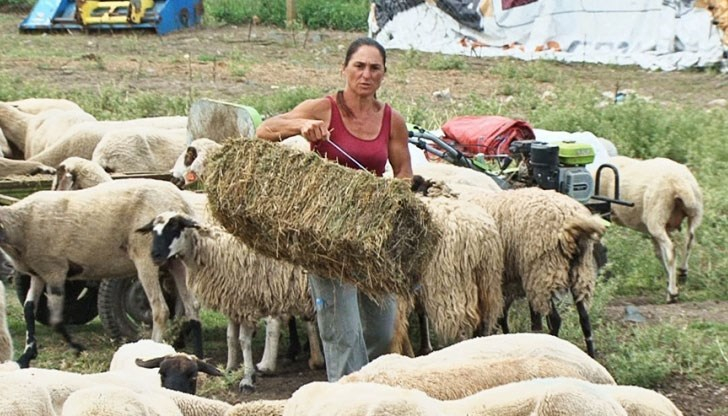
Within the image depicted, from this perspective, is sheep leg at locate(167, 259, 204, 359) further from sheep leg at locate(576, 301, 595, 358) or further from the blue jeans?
the blue jeans

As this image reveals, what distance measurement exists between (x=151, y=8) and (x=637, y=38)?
34.1 ft

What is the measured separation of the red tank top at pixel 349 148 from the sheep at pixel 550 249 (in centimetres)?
230

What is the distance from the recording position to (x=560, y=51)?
82.8 ft

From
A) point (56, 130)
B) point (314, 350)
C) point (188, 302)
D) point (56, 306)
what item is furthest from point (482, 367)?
point (56, 130)

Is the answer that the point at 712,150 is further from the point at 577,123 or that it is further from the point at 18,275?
the point at 18,275

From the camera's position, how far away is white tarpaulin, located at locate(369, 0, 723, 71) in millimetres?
23922

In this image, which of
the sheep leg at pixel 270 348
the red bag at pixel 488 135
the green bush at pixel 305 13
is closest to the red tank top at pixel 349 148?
the sheep leg at pixel 270 348

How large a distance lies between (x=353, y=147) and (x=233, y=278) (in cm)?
230

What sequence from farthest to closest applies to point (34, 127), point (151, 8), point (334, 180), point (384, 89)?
point (151, 8), point (384, 89), point (34, 127), point (334, 180)

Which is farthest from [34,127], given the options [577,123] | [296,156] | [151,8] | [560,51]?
[151,8]

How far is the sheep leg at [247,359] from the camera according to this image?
29.2ft

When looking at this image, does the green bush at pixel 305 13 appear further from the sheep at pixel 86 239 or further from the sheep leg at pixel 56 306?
the sheep leg at pixel 56 306

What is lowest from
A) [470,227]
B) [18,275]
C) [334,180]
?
[18,275]

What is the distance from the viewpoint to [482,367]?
5637 millimetres
